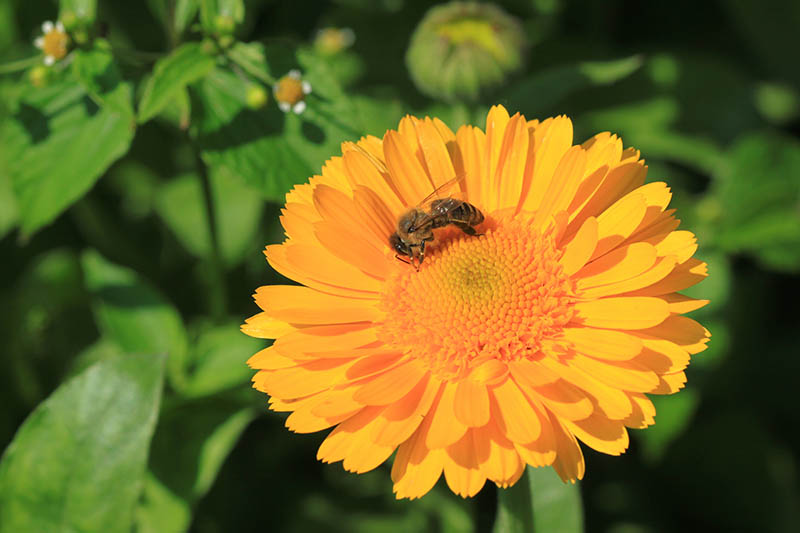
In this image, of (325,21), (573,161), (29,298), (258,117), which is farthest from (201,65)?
(325,21)

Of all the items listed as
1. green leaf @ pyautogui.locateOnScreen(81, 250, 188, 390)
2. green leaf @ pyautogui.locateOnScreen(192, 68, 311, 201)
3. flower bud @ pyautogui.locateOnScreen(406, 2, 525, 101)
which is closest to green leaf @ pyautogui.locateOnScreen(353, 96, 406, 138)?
flower bud @ pyautogui.locateOnScreen(406, 2, 525, 101)

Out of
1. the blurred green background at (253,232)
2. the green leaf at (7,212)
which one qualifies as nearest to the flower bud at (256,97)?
the blurred green background at (253,232)

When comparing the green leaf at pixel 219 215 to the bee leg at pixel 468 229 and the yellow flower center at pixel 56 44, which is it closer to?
the yellow flower center at pixel 56 44

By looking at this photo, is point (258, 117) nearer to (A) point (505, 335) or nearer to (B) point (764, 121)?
(A) point (505, 335)

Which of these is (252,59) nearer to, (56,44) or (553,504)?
(56,44)

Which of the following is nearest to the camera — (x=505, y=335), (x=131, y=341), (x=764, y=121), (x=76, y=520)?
(x=505, y=335)

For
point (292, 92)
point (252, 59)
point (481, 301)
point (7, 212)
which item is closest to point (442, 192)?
point (481, 301)

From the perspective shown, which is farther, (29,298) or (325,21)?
(325,21)

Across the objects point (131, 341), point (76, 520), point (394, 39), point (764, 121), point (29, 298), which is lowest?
point (76, 520)
